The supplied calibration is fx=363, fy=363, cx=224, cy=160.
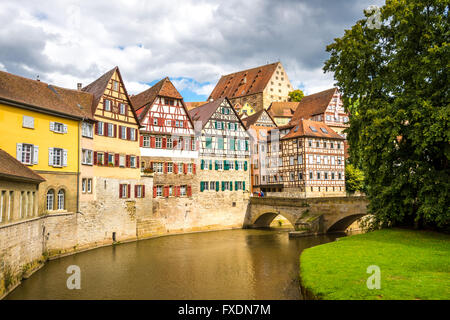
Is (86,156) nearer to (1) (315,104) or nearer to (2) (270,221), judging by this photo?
(2) (270,221)

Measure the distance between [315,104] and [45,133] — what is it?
127 feet

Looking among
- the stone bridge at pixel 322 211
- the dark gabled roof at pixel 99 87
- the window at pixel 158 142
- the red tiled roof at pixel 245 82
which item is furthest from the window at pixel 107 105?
the red tiled roof at pixel 245 82

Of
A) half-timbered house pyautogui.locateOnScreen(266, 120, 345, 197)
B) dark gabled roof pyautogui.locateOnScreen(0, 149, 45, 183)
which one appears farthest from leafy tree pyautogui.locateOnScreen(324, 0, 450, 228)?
half-timbered house pyautogui.locateOnScreen(266, 120, 345, 197)

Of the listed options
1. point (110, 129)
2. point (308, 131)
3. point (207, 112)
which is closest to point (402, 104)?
point (110, 129)

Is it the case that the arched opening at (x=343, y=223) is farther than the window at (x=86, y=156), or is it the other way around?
the arched opening at (x=343, y=223)

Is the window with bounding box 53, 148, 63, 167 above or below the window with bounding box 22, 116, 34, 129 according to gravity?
below

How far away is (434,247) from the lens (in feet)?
45.1

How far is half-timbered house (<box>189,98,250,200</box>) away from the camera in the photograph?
1387 inches

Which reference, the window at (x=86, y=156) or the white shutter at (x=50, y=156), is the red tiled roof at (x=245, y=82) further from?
the white shutter at (x=50, y=156)

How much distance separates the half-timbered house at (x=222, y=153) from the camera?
116 feet

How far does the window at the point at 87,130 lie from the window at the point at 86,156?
40.6 inches

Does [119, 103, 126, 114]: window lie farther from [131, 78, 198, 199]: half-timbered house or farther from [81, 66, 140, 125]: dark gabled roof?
[131, 78, 198, 199]: half-timbered house

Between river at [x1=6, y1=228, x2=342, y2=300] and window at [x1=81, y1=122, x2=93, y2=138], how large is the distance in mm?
7506
